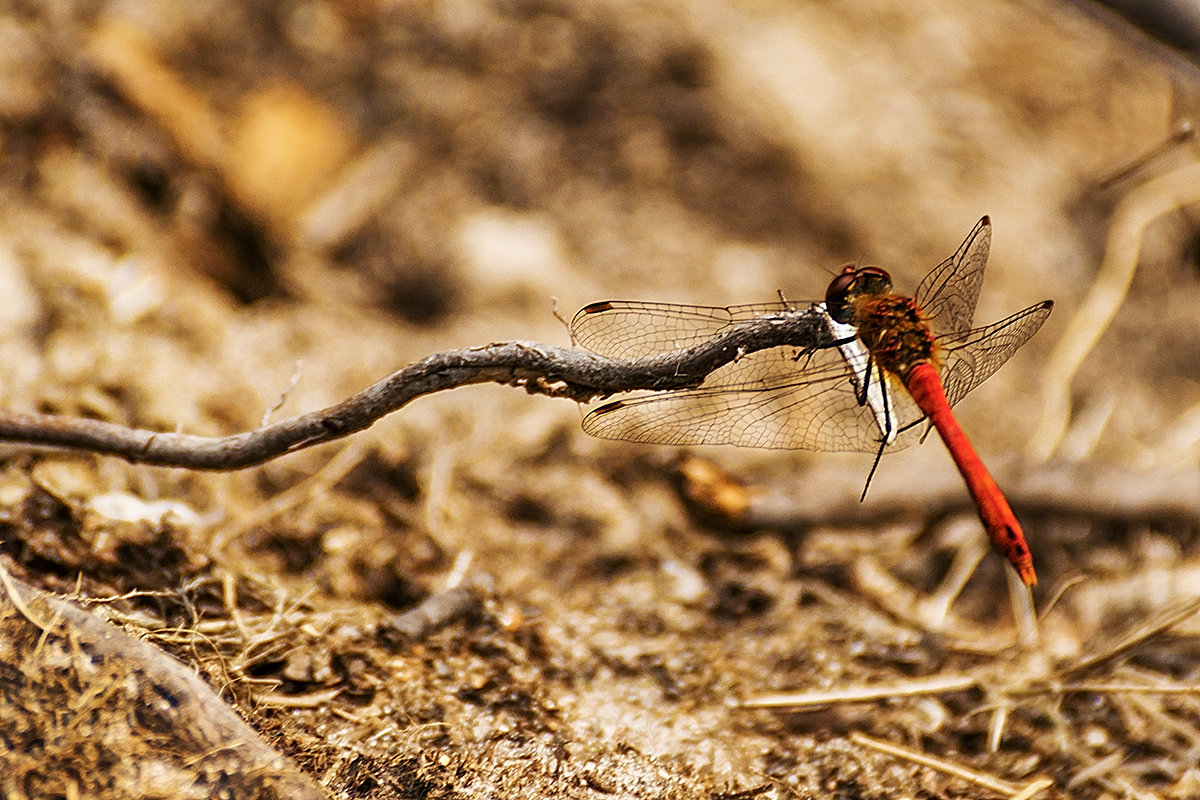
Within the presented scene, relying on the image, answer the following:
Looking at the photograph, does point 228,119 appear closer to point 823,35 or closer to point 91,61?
point 91,61

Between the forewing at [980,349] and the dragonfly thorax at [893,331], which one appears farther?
the forewing at [980,349]

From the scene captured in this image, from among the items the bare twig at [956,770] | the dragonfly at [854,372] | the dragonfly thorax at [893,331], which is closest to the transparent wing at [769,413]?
the dragonfly at [854,372]

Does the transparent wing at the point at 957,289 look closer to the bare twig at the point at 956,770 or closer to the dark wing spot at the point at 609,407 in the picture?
the dark wing spot at the point at 609,407

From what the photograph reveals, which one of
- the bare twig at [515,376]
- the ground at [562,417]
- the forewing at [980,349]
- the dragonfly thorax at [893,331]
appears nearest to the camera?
the bare twig at [515,376]

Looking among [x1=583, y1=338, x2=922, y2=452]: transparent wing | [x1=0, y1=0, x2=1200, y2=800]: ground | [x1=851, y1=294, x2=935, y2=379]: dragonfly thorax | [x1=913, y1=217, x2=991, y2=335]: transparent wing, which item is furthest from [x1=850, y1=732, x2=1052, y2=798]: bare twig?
[x1=913, y1=217, x2=991, y2=335]: transparent wing

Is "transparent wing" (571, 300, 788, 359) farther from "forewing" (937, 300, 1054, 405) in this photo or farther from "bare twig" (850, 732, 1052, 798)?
"bare twig" (850, 732, 1052, 798)

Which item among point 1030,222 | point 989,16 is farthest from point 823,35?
point 1030,222

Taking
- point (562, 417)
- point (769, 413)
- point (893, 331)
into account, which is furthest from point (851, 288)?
A: point (562, 417)

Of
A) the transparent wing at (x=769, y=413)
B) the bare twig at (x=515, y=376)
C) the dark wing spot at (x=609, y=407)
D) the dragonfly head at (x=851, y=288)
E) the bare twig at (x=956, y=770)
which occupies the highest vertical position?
the dragonfly head at (x=851, y=288)

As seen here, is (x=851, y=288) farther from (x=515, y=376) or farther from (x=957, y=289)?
(x=515, y=376)
